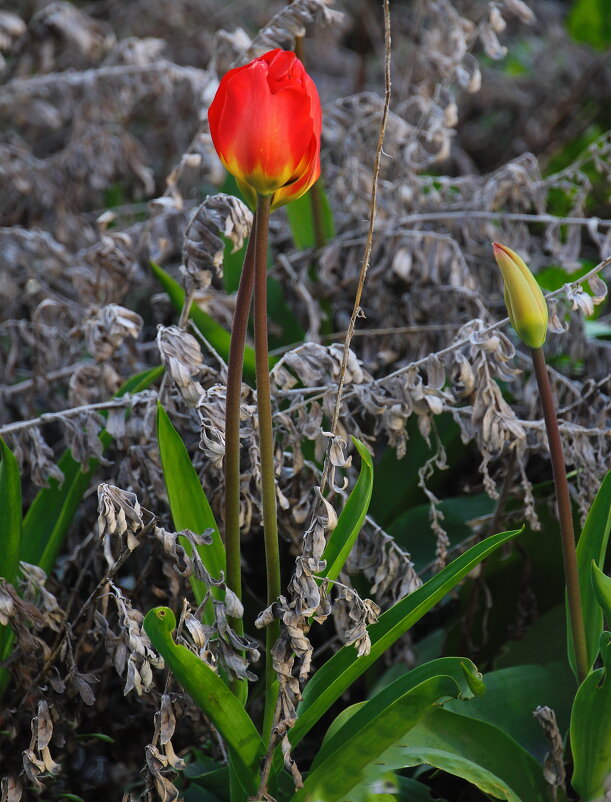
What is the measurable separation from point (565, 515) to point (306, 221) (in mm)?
923

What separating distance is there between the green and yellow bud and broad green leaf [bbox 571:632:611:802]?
36 cm

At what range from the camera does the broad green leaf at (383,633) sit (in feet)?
2.95

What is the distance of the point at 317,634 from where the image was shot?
5.01 feet

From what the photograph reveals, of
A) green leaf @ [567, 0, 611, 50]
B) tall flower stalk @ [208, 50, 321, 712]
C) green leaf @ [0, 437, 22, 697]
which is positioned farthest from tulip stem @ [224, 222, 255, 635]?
green leaf @ [567, 0, 611, 50]

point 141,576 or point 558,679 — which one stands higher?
point 141,576

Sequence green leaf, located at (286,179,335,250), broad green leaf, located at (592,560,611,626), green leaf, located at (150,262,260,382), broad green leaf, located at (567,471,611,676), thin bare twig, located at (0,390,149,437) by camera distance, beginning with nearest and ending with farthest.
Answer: broad green leaf, located at (592,560,611,626), broad green leaf, located at (567,471,611,676), thin bare twig, located at (0,390,149,437), green leaf, located at (150,262,260,382), green leaf, located at (286,179,335,250)

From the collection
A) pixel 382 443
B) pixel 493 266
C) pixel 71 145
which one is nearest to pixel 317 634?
pixel 382 443

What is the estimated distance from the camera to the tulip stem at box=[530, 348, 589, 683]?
95 centimetres

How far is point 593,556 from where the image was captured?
3.38ft

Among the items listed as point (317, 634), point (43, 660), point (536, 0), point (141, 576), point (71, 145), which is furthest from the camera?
point (536, 0)

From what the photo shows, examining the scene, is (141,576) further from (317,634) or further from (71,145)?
(71,145)

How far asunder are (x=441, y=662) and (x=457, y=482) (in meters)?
0.75

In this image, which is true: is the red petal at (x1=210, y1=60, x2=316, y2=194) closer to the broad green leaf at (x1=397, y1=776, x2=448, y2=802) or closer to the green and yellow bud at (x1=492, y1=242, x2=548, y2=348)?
the green and yellow bud at (x1=492, y1=242, x2=548, y2=348)

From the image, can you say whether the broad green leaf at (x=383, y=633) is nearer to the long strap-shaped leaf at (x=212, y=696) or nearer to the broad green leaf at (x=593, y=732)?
the long strap-shaped leaf at (x=212, y=696)
